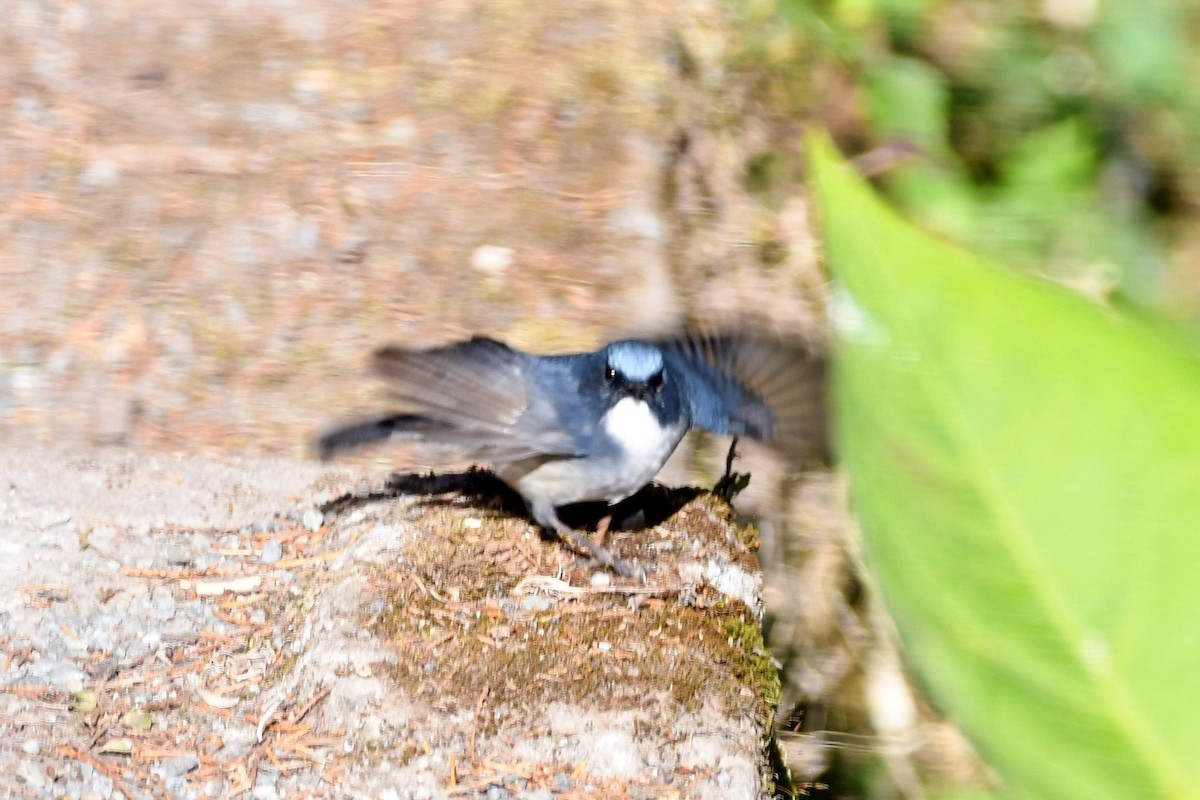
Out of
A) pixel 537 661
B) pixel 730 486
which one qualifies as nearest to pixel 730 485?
pixel 730 486

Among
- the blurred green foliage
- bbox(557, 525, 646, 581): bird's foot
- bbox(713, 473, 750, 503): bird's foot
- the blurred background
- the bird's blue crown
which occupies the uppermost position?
the blurred green foliage

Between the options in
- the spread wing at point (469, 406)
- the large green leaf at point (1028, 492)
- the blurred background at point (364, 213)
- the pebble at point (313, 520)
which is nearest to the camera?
the large green leaf at point (1028, 492)

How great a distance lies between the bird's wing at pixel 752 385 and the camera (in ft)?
11.9

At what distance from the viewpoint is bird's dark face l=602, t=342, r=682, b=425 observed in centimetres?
381

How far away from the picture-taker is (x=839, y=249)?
0.36 m

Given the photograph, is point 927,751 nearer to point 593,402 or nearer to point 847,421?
point 847,421

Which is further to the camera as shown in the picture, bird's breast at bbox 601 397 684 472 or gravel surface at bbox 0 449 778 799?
bird's breast at bbox 601 397 684 472

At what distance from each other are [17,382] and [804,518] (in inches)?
143

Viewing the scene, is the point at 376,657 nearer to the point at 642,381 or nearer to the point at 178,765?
the point at 178,765

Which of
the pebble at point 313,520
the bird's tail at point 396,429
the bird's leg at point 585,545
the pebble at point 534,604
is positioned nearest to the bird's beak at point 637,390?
the bird's leg at point 585,545

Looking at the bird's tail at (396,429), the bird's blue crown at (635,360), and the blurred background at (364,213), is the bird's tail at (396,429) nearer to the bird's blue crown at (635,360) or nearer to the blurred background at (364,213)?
the bird's blue crown at (635,360)

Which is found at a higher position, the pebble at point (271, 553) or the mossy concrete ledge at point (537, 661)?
the mossy concrete ledge at point (537, 661)

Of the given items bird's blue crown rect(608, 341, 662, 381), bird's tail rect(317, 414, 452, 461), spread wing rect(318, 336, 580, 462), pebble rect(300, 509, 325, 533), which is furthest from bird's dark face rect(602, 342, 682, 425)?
pebble rect(300, 509, 325, 533)

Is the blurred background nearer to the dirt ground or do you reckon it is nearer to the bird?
the dirt ground
